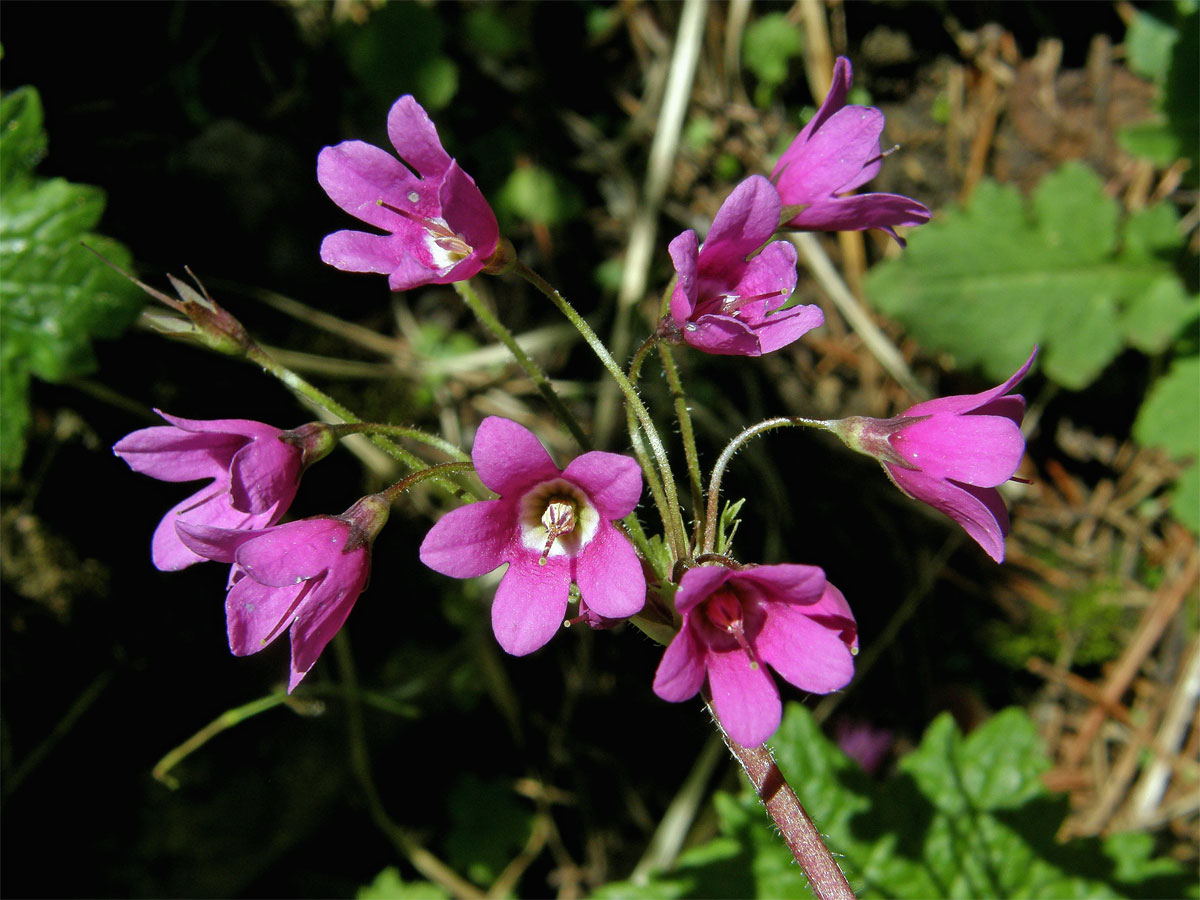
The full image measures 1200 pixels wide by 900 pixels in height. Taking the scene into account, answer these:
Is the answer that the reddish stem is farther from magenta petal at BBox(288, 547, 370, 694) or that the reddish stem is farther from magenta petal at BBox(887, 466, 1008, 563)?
magenta petal at BBox(288, 547, 370, 694)

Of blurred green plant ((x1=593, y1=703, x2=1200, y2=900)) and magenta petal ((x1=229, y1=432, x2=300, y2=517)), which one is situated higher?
magenta petal ((x1=229, y1=432, x2=300, y2=517))

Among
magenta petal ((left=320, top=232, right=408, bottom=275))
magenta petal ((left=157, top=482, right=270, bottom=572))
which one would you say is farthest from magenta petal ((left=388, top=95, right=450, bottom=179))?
magenta petal ((left=157, top=482, right=270, bottom=572))

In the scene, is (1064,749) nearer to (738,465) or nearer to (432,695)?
(738,465)

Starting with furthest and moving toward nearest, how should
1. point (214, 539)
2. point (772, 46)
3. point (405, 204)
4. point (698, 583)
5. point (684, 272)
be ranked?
point (772, 46), point (405, 204), point (684, 272), point (214, 539), point (698, 583)

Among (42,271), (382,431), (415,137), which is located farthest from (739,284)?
(42,271)

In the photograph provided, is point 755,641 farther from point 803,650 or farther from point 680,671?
point 680,671

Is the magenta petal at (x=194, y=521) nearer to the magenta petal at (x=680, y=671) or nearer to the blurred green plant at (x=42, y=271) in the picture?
the magenta petal at (x=680, y=671)
